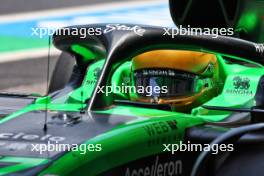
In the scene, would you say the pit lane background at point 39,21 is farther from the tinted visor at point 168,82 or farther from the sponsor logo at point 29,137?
the sponsor logo at point 29,137

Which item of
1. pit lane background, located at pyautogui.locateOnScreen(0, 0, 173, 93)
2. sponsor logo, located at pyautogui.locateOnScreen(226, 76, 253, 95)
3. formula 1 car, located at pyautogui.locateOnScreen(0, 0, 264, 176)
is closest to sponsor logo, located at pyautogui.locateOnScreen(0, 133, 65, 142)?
formula 1 car, located at pyautogui.locateOnScreen(0, 0, 264, 176)

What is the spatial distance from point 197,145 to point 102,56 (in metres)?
1.18

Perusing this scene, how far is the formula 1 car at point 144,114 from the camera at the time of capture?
10.1ft

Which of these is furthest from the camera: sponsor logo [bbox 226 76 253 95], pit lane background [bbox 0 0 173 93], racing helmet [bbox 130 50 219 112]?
pit lane background [bbox 0 0 173 93]

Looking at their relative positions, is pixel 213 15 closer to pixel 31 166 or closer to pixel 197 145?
pixel 197 145

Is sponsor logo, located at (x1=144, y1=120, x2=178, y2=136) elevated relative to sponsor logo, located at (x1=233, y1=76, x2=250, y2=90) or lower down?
lower down

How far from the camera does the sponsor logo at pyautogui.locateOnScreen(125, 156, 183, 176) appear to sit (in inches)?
128

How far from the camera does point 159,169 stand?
3.36 meters

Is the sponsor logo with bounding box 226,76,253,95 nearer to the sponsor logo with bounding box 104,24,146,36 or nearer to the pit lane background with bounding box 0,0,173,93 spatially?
the sponsor logo with bounding box 104,24,146,36

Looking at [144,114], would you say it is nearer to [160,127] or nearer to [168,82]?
[160,127]

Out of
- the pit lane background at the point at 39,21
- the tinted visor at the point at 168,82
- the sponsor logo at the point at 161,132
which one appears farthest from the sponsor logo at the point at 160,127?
the pit lane background at the point at 39,21

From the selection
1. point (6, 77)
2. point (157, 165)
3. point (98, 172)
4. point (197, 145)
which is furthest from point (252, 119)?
point (6, 77)

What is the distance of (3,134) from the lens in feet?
10.6

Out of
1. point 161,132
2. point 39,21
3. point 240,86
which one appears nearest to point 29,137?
point 161,132
